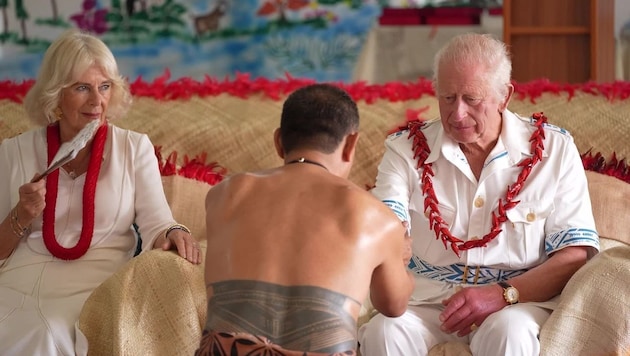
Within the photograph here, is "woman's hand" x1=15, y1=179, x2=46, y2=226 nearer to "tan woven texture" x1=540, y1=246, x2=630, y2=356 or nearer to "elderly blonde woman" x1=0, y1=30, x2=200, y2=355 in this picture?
"elderly blonde woman" x1=0, y1=30, x2=200, y2=355

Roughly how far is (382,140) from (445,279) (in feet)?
2.75

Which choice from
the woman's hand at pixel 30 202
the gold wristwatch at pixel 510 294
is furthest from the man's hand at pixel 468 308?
the woman's hand at pixel 30 202

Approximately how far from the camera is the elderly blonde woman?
3.20m

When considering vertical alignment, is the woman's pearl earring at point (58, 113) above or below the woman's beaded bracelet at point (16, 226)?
above

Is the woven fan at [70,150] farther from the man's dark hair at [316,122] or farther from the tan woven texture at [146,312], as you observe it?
the man's dark hair at [316,122]

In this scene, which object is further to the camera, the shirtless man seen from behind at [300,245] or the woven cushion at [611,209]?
the woven cushion at [611,209]

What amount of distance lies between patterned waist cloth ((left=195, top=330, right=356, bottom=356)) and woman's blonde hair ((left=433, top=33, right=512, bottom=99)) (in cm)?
122

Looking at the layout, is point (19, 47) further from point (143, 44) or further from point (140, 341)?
point (140, 341)

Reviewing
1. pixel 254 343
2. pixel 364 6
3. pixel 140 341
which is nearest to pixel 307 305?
pixel 254 343

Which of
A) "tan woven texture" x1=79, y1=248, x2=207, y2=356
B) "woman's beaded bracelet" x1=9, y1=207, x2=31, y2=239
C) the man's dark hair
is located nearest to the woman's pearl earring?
"woman's beaded bracelet" x1=9, y1=207, x2=31, y2=239

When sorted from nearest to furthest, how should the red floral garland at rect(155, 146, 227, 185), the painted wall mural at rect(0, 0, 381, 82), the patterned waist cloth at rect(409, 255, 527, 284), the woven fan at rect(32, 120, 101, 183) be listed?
the woven fan at rect(32, 120, 101, 183)
the patterned waist cloth at rect(409, 255, 527, 284)
the red floral garland at rect(155, 146, 227, 185)
the painted wall mural at rect(0, 0, 381, 82)

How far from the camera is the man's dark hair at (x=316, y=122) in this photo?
2402mm

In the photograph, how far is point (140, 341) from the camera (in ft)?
9.67

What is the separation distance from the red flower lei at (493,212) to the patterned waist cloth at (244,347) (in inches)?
37.9
